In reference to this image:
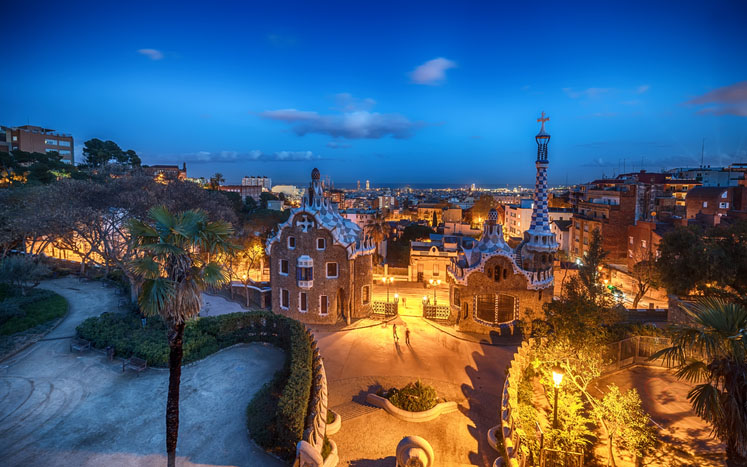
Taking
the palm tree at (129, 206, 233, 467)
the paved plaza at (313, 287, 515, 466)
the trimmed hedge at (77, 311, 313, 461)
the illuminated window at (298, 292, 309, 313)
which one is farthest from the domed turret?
the palm tree at (129, 206, 233, 467)

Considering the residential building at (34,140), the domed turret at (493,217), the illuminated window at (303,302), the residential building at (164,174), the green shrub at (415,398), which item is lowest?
the green shrub at (415,398)

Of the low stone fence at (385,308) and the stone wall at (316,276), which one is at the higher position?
the stone wall at (316,276)

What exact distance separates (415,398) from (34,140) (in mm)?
100564

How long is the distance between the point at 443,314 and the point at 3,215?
39.5 metres

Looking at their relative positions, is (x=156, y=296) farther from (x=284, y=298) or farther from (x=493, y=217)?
(x=493, y=217)

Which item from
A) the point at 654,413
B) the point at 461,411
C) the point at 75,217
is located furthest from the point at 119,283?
the point at 654,413

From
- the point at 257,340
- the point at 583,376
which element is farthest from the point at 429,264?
the point at 583,376

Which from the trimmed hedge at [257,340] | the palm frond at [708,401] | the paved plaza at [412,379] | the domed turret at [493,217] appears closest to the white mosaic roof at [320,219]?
the paved plaza at [412,379]

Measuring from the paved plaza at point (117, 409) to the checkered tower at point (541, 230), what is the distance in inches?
792

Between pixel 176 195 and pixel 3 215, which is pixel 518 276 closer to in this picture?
pixel 176 195

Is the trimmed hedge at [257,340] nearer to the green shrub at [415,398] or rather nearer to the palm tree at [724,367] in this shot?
the green shrub at [415,398]

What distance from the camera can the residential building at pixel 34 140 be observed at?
7519cm

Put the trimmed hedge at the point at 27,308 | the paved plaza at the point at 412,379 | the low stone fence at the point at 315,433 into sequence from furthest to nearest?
1. the trimmed hedge at the point at 27,308
2. the paved plaza at the point at 412,379
3. the low stone fence at the point at 315,433

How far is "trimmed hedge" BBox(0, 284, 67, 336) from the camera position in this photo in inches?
933
